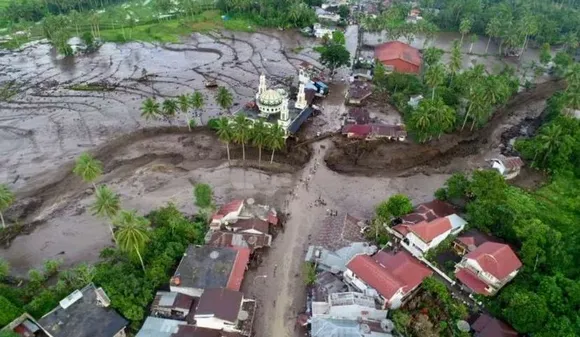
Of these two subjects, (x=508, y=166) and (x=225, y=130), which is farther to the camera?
(x=508, y=166)

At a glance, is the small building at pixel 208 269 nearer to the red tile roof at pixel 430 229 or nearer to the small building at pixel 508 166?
the red tile roof at pixel 430 229

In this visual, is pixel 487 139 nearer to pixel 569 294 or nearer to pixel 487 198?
pixel 487 198

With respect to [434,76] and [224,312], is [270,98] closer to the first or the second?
[434,76]

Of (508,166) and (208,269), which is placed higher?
(508,166)

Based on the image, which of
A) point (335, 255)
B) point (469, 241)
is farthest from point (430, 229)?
point (335, 255)

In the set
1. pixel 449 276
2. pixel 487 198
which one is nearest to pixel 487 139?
pixel 487 198
